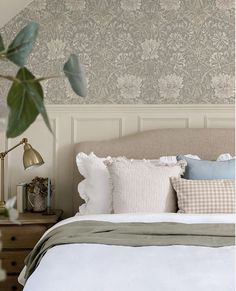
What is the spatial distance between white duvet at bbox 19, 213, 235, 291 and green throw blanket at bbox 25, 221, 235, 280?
2.8 inches

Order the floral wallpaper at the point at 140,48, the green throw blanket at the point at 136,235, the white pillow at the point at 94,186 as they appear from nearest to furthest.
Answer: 1. the green throw blanket at the point at 136,235
2. the white pillow at the point at 94,186
3. the floral wallpaper at the point at 140,48

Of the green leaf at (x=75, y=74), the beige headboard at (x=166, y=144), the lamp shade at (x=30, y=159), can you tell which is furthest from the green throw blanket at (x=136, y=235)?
the green leaf at (x=75, y=74)

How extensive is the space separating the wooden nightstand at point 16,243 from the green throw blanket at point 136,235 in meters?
0.73

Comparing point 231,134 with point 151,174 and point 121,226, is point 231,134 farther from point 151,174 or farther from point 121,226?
point 121,226

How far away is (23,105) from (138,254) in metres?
1.48

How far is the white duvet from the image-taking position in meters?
1.58

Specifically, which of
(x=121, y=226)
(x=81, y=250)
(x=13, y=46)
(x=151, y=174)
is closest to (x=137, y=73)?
(x=151, y=174)

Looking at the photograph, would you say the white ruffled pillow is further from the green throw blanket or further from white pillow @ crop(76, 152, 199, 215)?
the green throw blanket

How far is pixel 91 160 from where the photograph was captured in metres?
3.14

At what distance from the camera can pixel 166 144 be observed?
11.1 feet

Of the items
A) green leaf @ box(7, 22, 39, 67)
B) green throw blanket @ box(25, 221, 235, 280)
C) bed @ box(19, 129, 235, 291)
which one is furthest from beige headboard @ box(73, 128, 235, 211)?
green leaf @ box(7, 22, 39, 67)

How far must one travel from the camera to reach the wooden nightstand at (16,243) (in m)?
3.08

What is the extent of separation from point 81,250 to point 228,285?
66cm

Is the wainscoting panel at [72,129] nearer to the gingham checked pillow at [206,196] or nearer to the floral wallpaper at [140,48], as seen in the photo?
the floral wallpaper at [140,48]
